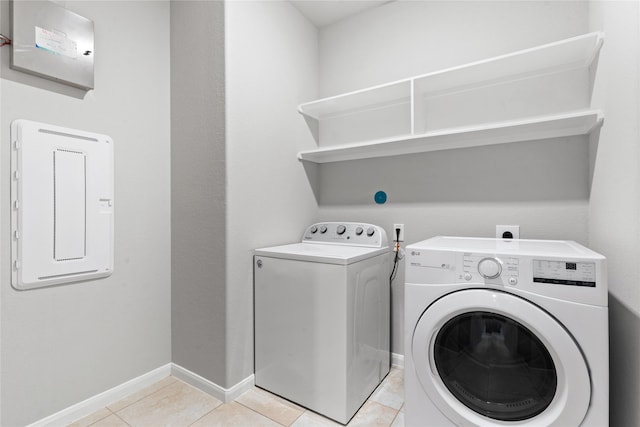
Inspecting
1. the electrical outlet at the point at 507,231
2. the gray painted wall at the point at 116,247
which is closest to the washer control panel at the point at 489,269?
the electrical outlet at the point at 507,231

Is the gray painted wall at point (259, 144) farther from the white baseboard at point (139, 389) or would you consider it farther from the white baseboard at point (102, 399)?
the white baseboard at point (102, 399)

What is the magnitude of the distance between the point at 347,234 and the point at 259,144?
2.65ft

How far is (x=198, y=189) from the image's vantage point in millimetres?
1713

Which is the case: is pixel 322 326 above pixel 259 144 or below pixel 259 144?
below

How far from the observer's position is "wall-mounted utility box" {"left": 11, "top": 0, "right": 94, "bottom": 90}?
4.10 feet

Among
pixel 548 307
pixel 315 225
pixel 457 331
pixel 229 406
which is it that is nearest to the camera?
pixel 548 307

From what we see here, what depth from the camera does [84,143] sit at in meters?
1.46

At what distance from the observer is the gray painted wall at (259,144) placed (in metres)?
1.61

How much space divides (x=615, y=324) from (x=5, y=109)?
2.60m

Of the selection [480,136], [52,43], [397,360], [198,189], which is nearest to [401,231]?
[480,136]

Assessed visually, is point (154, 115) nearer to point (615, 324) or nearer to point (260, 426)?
point (260, 426)

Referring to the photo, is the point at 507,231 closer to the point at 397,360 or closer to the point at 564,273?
the point at 564,273

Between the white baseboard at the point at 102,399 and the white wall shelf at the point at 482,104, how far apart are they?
1617 mm

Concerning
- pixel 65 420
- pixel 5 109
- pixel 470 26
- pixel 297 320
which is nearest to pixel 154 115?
pixel 5 109
